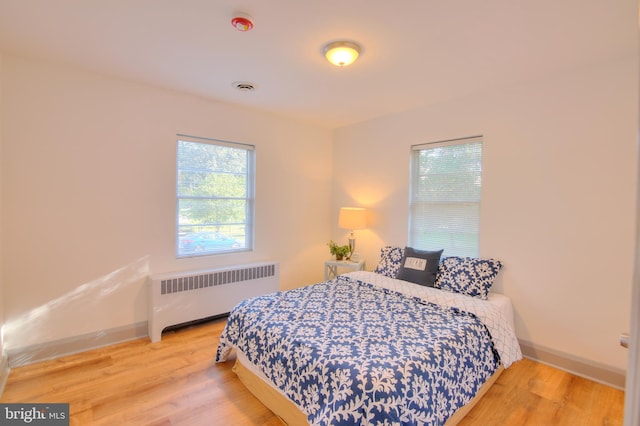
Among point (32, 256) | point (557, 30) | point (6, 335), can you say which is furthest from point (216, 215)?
point (557, 30)

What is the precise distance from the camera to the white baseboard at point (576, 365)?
7.61ft

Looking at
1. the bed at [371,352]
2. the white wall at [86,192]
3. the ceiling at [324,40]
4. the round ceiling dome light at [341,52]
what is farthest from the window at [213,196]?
the round ceiling dome light at [341,52]

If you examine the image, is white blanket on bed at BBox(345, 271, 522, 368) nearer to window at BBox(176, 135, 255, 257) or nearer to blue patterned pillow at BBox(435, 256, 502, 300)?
blue patterned pillow at BBox(435, 256, 502, 300)

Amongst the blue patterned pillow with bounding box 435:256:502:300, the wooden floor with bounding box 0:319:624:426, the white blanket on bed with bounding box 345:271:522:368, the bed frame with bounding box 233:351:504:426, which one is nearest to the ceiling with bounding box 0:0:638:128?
the blue patterned pillow with bounding box 435:256:502:300

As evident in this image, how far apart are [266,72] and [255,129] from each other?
125 cm

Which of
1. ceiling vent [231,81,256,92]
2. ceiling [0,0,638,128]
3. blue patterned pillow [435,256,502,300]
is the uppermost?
ceiling vent [231,81,256,92]

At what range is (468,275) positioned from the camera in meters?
2.83

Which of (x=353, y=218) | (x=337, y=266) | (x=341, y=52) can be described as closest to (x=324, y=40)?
(x=341, y=52)

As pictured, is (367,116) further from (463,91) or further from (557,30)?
(557,30)

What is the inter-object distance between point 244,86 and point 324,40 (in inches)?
45.2

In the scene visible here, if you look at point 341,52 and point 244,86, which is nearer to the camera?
point 341,52

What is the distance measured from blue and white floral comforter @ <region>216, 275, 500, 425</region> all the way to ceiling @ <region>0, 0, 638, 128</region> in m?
1.95

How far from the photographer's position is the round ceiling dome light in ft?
6.96

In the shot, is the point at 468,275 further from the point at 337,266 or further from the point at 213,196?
the point at 213,196
